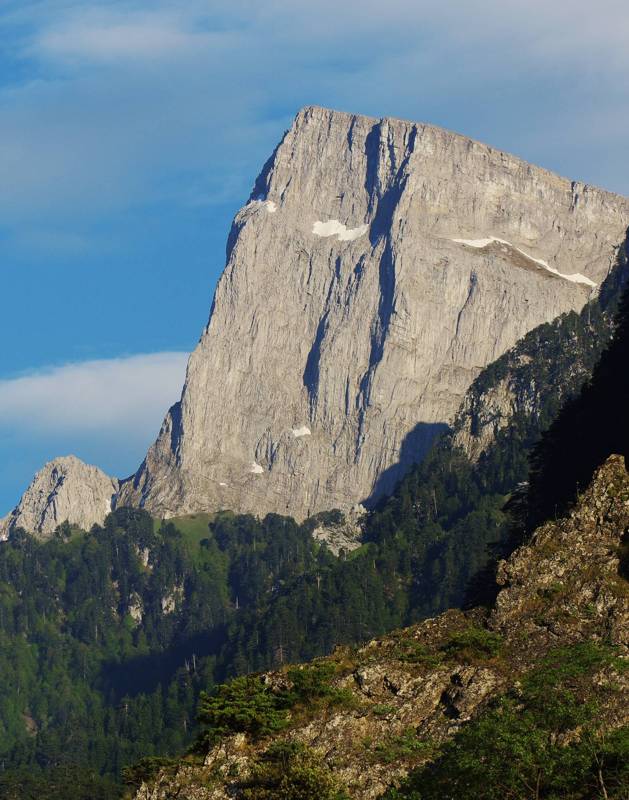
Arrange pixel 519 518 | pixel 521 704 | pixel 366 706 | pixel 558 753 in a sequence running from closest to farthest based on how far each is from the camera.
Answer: pixel 558 753 → pixel 521 704 → pixel 366 706 → pixel 519 518

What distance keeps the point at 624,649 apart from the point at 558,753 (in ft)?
38.2

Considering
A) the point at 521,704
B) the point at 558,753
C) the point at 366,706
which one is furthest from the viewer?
the point at 366,706

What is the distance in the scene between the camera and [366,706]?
75.8 meters

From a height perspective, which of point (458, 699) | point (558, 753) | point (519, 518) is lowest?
point (558, 753)

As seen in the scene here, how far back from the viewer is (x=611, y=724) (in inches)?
2606

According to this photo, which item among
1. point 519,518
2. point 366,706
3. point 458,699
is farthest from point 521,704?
point 519,518

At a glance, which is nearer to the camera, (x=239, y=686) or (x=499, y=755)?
(x=499, y=755)

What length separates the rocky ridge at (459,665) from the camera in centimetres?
7169

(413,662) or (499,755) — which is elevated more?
(413,662)

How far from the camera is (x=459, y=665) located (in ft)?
251

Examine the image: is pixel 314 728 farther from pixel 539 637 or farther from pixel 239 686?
pixel 539 637

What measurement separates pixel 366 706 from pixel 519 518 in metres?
56.4

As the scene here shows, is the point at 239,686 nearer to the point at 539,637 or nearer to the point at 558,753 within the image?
the point at 539,637

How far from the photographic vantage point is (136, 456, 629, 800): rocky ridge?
235 ft
